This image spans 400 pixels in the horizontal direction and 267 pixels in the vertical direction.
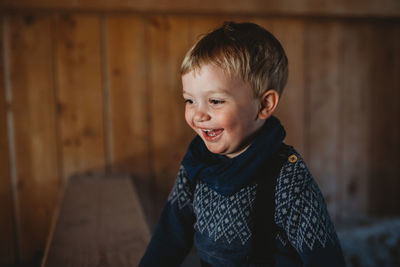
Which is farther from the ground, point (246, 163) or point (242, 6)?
point (242, 6)

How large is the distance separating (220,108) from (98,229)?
1.99 feet

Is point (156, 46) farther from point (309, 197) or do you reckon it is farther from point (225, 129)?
point (309, 197)

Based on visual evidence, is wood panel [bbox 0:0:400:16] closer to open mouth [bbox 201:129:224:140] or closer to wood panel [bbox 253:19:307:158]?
wood panel [bbox 253:19:307:158]

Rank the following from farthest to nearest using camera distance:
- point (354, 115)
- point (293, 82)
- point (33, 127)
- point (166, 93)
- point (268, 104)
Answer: point (354, 115) → point (293, 82) → point (166, 93) → point (33, 127) → point (268, 104)

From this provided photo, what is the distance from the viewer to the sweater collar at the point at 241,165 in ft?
2.44

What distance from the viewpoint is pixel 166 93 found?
1745mm

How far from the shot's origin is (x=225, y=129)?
2.46 feet

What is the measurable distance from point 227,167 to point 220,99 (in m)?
0.15

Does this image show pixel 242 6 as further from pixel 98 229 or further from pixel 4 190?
pixel 4 190

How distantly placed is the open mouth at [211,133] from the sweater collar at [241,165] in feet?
0.21

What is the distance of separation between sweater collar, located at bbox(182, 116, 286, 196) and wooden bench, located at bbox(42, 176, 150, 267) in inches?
12.0

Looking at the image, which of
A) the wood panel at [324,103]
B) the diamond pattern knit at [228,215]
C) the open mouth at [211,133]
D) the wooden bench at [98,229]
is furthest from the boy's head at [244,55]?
the wood panel at [324,103]

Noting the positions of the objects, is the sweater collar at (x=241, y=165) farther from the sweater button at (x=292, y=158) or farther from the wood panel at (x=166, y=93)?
the wood panel at (x=166, y=93)

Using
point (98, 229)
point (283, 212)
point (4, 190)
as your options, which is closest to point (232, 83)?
point (283, 212)
